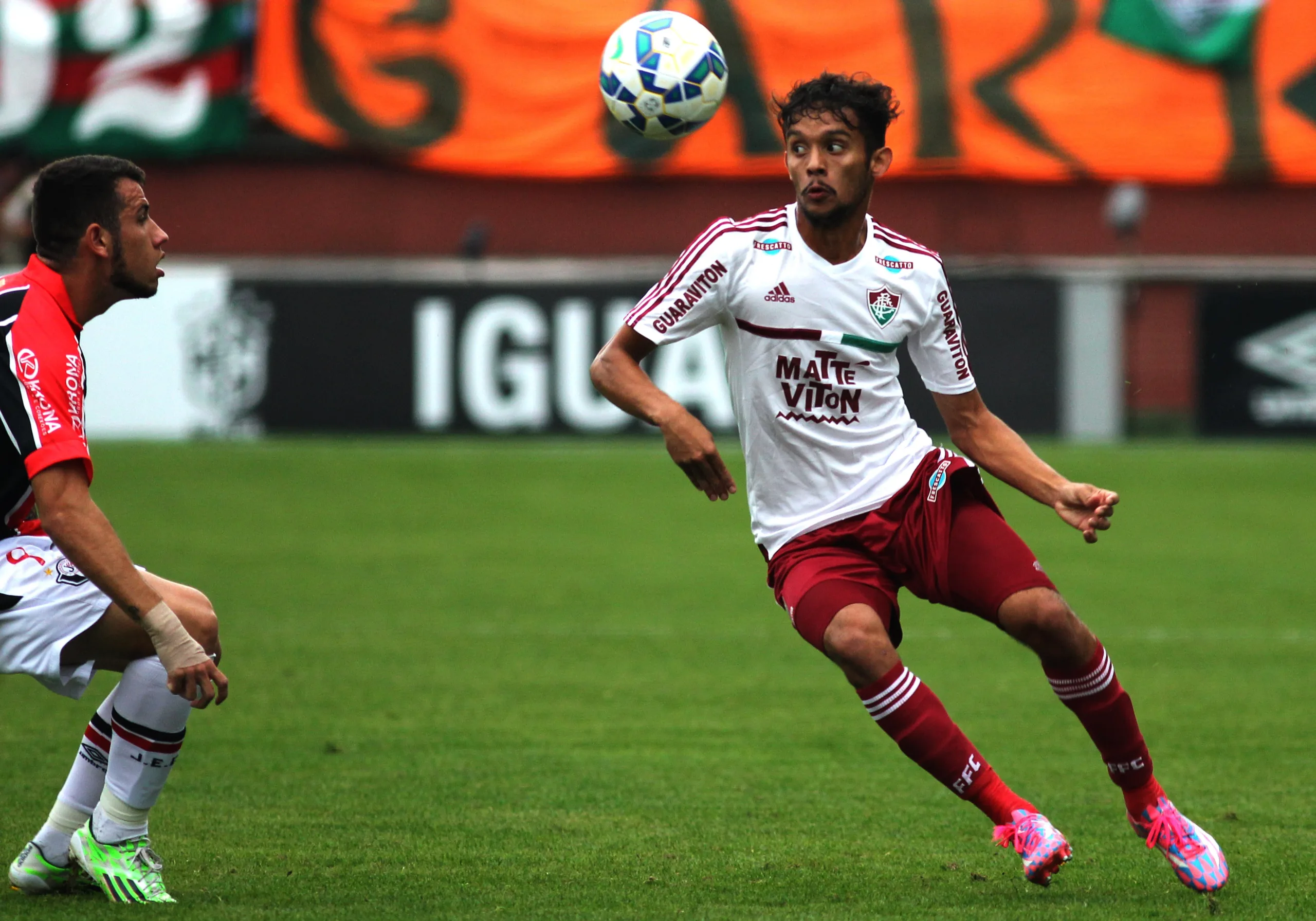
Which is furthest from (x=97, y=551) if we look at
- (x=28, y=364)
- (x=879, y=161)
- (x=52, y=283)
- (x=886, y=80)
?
(x=886, y=80)

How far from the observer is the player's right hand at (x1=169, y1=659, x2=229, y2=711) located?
434cm

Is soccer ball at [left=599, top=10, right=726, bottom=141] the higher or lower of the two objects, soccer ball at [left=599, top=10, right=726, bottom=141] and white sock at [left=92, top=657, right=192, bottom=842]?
the higher

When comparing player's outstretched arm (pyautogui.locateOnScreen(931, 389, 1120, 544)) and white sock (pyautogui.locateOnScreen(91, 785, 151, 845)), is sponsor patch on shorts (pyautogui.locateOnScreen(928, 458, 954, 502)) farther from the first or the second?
white sock (pyautogui.locateOnScreen(91, 785, 151, 845))

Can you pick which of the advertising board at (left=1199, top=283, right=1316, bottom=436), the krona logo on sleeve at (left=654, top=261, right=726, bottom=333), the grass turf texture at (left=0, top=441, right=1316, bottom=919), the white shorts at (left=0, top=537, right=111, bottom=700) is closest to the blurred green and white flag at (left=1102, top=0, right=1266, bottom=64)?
the advertising board at (left=1199, top=283, right=1316, bottom=436)

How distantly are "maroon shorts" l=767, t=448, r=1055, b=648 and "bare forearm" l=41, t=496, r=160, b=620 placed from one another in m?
1.76

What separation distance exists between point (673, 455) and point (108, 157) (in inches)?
67.2

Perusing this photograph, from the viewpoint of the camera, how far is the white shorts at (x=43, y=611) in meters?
4.56

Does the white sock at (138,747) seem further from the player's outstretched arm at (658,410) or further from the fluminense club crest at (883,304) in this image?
the fluminense club crest at (883,304)

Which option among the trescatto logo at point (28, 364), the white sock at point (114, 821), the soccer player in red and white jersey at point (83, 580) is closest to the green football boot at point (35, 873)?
the soccer player in red and white jersey at point (83, 580)

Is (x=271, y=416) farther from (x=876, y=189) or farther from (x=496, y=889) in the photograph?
(x=496, y=889)

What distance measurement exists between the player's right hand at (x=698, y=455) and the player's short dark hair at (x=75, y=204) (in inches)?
60.1

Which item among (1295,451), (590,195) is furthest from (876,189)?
(1295,451)

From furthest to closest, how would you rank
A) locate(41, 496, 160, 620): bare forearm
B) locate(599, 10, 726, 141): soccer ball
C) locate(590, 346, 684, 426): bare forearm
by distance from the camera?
1. locate(599, 10, 726, 141): soccer ball
2. locate(590, 346, 684, 426): bare forearm
3. locate(41, 496, 160, 620): bare forearm

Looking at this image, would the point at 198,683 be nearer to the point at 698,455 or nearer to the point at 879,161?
the point at 698,455
